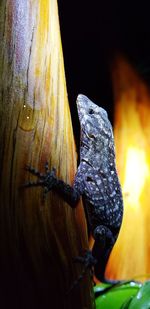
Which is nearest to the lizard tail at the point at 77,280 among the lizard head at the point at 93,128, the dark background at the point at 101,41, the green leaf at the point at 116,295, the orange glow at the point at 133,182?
the green leaf at the point at 116,295

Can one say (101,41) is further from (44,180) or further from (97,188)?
(44,180)

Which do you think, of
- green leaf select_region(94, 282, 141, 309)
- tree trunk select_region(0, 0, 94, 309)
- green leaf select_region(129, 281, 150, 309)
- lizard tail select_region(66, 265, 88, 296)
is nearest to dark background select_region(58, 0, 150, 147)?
green leaf select_region(94, 282, 141, 309)

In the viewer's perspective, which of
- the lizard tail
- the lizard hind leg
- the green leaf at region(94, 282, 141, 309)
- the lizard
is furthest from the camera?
the green leaf at region(94, 282, 141, 309)

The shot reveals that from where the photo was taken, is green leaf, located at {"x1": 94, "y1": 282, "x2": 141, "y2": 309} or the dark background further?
the dark background

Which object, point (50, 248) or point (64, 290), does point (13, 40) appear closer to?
point (50, 248)

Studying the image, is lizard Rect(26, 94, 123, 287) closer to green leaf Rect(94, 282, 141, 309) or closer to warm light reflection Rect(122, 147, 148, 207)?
green leaf Rect(94, 282, 141, 309)

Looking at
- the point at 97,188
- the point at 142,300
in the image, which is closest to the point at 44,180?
the point at 97,188
